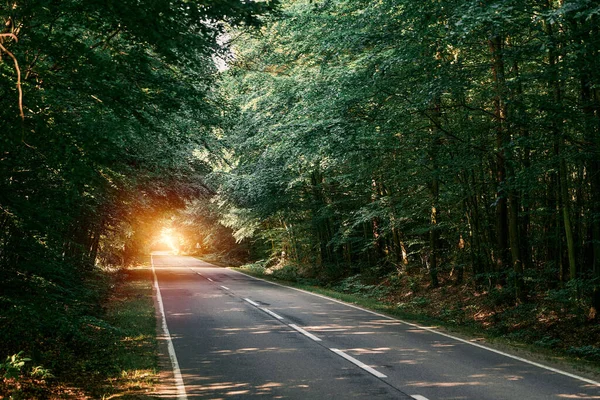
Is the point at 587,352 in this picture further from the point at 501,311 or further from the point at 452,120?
the point at 452,120

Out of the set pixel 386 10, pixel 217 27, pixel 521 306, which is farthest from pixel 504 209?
pixel 217 27

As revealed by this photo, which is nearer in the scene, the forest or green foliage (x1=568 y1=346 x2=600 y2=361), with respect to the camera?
the forest

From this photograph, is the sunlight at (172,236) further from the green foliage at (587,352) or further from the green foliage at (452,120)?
the green foliage at (587,352)

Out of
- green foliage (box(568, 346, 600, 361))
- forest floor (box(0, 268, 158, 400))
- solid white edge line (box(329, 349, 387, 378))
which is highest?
forest floor (box(0, 268, 158, 400))

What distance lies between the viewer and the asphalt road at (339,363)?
23.5 feet

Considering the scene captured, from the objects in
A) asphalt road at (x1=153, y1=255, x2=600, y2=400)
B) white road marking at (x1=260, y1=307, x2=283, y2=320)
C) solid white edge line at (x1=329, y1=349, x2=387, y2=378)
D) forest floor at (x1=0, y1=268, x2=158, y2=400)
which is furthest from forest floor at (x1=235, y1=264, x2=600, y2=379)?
forest floor at (x1=0, y1=268, x2=158, y2=400)

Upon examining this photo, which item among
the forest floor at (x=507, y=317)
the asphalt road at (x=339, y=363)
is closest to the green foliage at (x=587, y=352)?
the forest floor at (x=507, y=317)

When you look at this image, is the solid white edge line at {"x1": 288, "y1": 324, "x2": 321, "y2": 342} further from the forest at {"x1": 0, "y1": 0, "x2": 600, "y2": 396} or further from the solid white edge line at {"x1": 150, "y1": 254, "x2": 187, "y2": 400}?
the forest at {"x1": 0, "y1": 0, "x2": 600, "y2": 396}

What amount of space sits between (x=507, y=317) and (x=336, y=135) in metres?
7.20

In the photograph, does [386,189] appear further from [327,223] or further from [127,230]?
[127,230]

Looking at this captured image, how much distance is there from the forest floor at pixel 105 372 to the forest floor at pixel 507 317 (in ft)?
23.9

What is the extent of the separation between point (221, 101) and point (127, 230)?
2107cm

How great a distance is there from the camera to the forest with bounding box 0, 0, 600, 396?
20.8 feet

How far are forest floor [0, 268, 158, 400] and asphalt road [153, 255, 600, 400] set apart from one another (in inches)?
24.1
